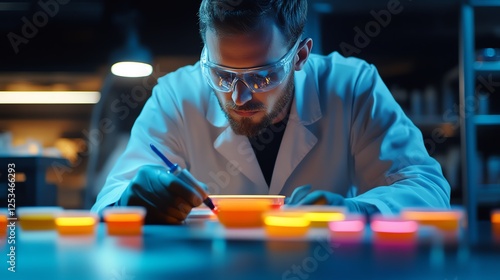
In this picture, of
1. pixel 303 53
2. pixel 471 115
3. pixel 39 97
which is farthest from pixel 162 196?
pixel 471 115

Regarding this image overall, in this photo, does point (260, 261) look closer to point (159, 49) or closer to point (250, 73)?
point (250, 73)

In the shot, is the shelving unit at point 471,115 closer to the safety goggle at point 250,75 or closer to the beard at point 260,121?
the beard at point 260,121

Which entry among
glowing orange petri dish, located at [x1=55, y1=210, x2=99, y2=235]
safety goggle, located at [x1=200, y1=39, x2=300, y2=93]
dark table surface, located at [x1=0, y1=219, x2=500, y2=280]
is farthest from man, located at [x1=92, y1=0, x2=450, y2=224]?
dark table surface, located at [x1=0, y1=219, x2=500, y2=280]

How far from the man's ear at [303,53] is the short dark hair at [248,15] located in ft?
0.12

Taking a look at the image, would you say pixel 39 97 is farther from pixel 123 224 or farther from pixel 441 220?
pixel 441 220

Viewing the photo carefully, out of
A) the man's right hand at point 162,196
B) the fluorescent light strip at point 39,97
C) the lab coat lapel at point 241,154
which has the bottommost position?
the man's right hand at point 162,196

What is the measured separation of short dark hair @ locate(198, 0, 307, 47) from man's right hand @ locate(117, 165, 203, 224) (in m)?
0.42

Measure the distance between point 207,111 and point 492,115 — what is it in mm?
1331

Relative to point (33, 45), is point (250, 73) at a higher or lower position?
lower

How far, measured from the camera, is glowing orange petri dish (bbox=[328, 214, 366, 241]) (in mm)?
694

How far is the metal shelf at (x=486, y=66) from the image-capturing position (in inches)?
84.1

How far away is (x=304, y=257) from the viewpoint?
0.54 metres

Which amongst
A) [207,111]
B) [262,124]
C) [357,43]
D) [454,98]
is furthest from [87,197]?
[454,98]

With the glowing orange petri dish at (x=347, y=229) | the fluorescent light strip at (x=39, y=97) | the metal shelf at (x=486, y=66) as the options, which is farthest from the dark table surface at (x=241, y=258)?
the metal shelf at (x=486, y=66)
